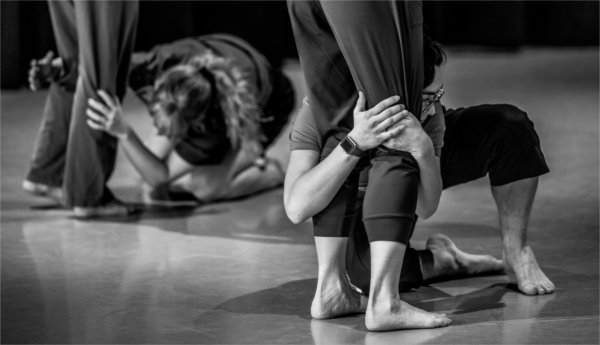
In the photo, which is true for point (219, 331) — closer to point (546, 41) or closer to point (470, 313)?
point (470, 313)

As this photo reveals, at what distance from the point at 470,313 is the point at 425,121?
529 millimetres

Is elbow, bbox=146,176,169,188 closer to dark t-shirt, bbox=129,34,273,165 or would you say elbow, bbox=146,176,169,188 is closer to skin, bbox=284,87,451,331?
dark t-shirt, bbox=129,34,273,165

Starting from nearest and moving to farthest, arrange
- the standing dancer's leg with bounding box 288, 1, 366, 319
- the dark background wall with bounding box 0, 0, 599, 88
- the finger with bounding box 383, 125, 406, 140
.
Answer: the finger with bounding box 383, 125, 406, 140, the standing dancer's leg with bounding box 288, 1, 366, 319, the dark background wall with bounding box 0, 0, 599, 88

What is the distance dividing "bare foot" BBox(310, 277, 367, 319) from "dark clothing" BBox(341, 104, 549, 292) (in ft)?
0.49

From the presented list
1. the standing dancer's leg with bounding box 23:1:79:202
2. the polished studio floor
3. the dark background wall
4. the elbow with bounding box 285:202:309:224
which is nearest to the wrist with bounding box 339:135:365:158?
the elbow with bounding box 285:202:309:224

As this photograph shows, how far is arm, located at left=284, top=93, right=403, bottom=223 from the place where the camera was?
2689 mm

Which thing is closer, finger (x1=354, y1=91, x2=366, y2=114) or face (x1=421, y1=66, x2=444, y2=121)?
finger (x1=354, y1=91, x2=366, y2=114)

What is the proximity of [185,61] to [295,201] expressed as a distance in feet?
5.32

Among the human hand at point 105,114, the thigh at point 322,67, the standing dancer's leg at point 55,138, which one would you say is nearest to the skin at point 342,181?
the thigh at point 322,67

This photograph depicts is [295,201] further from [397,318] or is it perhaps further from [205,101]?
[205,101]

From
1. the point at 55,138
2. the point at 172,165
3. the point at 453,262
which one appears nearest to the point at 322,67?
the point at 453,262

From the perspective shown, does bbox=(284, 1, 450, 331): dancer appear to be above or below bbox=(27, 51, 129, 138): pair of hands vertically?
above

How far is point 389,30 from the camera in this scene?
261 cm

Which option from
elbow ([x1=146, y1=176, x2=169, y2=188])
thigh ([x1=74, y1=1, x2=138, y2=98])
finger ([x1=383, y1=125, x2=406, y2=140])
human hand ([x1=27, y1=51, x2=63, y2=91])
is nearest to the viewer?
finger ([x1=383, y1=125, x2=406, y2=140])
